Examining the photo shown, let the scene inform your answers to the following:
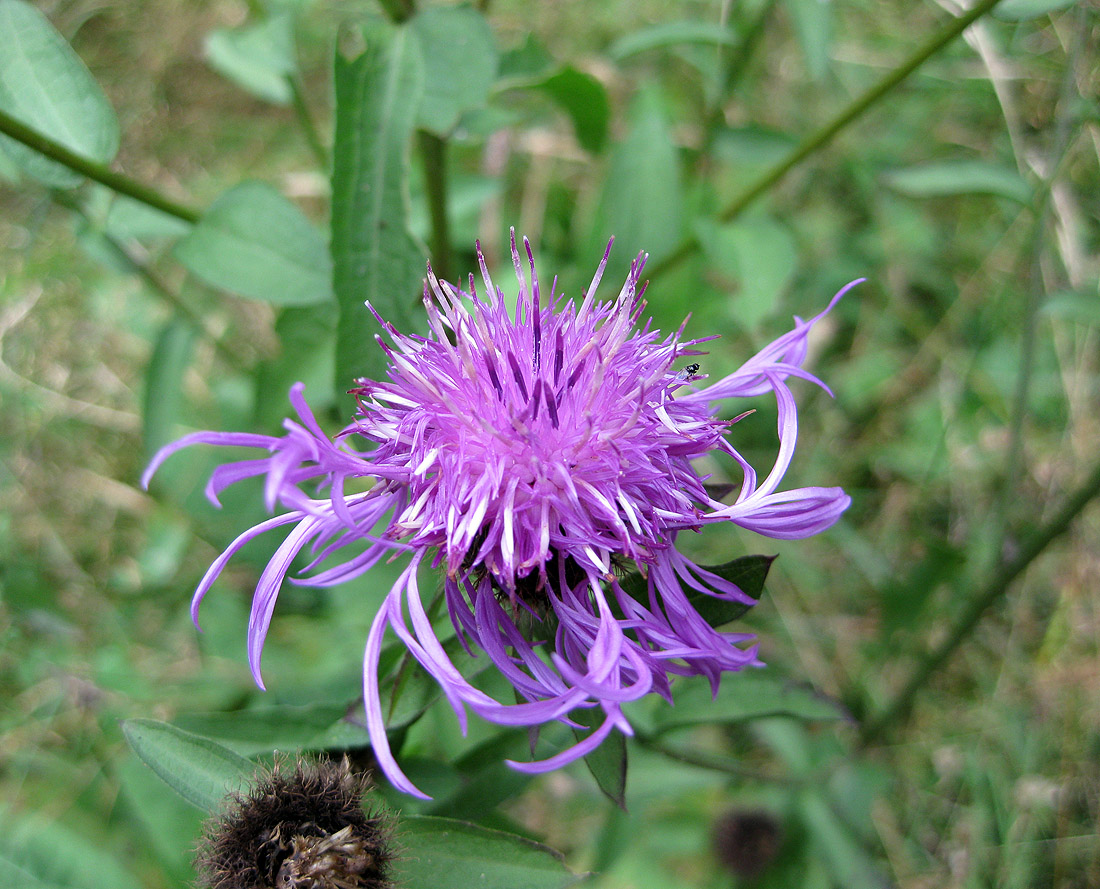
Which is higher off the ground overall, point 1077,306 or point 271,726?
point 1077,306

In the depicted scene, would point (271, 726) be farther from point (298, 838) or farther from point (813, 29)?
point (813, 29)

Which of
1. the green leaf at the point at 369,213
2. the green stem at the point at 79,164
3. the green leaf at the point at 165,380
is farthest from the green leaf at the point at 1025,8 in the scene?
the green leaf at the point at 165,380

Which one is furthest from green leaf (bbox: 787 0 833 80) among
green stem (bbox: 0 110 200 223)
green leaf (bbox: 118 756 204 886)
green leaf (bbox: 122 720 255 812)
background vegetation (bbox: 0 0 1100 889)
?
green leaf (bbox: 118 756 204 886)

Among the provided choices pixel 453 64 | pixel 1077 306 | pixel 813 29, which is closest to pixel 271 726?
pixel 453 64

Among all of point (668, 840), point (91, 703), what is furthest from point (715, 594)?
point (91, 703)

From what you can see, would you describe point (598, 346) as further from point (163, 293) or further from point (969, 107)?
point (969, 107)
